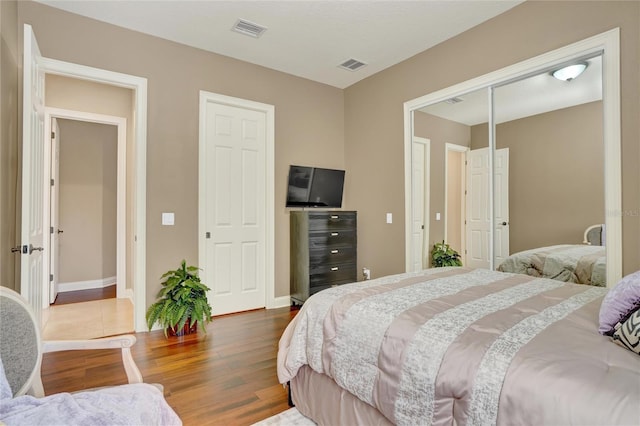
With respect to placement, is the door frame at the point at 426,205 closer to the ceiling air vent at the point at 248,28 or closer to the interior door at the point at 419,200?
the interior door at the point at 419,200

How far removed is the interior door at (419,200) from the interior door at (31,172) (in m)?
3.38

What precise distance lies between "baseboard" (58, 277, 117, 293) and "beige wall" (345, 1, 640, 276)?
4.11m

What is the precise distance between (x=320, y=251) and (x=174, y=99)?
2.29m

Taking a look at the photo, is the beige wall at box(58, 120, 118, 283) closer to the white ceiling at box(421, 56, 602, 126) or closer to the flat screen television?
the flat screen television

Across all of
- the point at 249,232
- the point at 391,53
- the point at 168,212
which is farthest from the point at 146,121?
the point at 391,53

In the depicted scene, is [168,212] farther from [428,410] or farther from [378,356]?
[428,410]

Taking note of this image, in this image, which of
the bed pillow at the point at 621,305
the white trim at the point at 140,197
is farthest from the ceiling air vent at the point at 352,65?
the bed pillow at the point at 621,305

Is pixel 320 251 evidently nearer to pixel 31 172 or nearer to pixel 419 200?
pixel 419 200

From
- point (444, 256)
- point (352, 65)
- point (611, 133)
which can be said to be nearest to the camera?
point (611, 133)

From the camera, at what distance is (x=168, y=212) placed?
11.2ft

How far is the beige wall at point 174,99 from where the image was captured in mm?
2994

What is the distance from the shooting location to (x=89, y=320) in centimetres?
366

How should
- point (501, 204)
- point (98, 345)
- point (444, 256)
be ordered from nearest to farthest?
point (98, 345)
point (501, 204)
point (444, 256)

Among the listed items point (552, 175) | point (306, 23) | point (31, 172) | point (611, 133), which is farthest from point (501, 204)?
point (31, 172)
